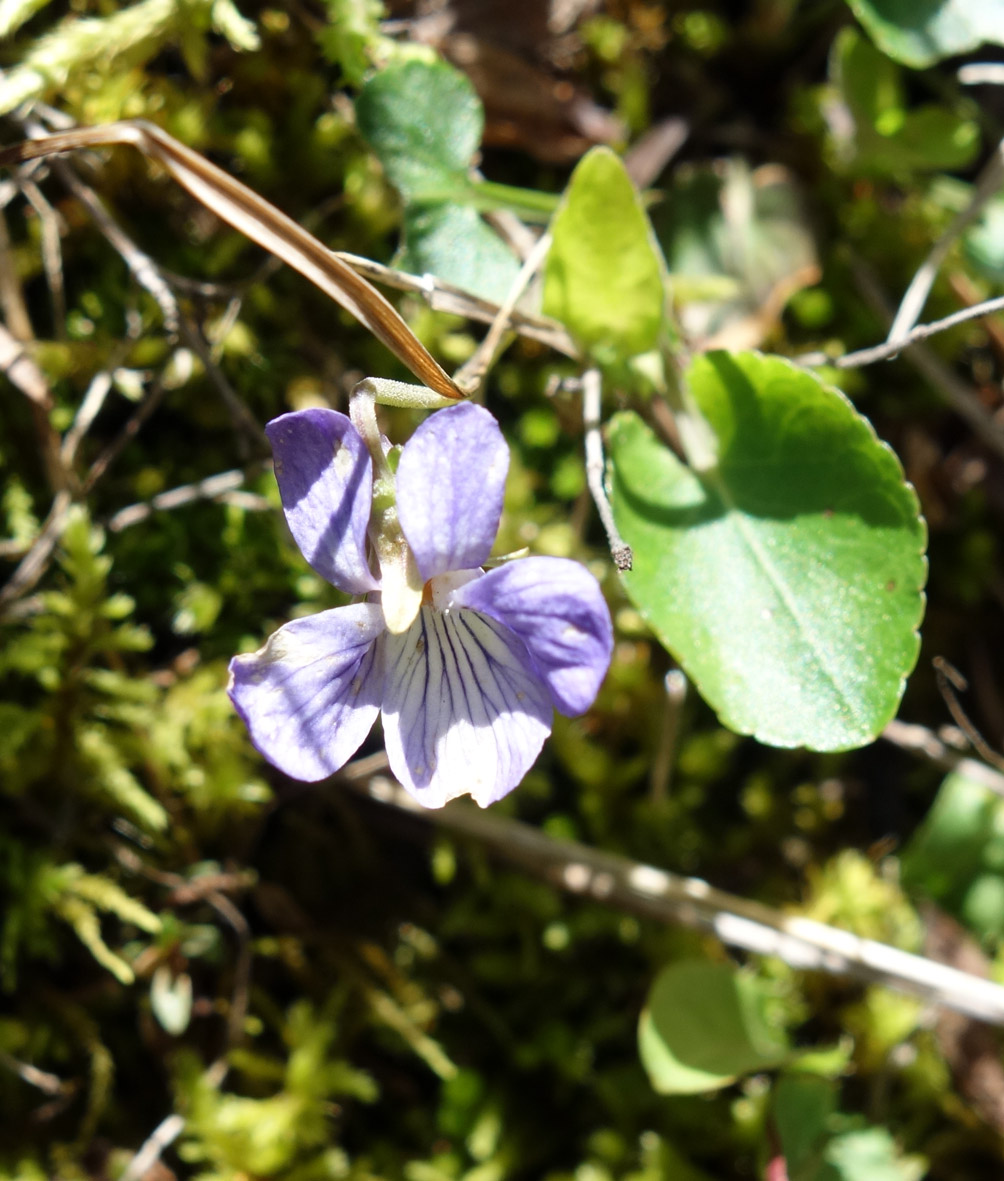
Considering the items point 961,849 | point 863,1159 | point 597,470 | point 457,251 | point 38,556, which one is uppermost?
point 457,251

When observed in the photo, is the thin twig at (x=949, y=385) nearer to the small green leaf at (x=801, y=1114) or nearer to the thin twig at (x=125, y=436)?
the small green leaf at (x=801, y=1114)

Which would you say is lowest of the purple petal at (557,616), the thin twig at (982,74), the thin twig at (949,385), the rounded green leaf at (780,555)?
the thin twig at (949,385)

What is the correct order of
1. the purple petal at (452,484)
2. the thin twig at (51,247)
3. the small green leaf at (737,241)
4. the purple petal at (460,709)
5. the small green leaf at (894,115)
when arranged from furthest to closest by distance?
the small green leaf at (737,241) → the small green leaf at (894,115) → the thin twig at (51,247) → the purple petal at (460,709) → the purple petal at (452,484)

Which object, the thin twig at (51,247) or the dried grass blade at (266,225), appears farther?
the thin twig at (51,247)

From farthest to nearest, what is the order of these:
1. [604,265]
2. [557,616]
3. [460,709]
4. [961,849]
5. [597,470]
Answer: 1. [961,849]
2. [604,265]
3. [597,470]
4. [460,709]
5. [557,616]

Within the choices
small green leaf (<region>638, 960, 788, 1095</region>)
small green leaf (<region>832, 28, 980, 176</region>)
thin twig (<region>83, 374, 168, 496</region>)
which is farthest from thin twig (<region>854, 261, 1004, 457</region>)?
thin twig (<region>83, 374, 168, 496</region>)

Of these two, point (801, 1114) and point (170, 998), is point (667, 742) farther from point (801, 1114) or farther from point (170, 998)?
point (170, 998)

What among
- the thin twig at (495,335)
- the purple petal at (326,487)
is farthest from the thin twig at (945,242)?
the purple petal at (326,487)

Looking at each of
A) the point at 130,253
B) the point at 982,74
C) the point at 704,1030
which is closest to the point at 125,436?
the point at 130,253
